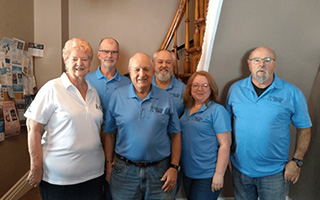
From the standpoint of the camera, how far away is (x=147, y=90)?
1.41 meters

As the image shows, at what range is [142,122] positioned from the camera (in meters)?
1.31

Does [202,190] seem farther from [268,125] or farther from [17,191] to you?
[17,191]

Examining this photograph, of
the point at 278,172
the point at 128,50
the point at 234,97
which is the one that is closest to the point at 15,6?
the point at 128,50

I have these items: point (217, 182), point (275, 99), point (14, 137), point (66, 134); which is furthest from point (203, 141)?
point (14, 137)

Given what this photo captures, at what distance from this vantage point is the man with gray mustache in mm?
1633

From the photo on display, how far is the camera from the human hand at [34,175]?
48.6 inches

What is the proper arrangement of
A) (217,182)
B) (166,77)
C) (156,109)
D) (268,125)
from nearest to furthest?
(156,109) → (217,182) → (268,125) → (166,77)

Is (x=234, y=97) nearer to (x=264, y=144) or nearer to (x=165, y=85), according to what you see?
(x=264, y=144)

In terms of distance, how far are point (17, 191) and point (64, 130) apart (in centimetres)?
181

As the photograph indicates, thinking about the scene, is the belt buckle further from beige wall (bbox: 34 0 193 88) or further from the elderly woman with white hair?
beige wall (bbox: 34 0 193 88)

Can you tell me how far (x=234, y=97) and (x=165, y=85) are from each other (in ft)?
2.06

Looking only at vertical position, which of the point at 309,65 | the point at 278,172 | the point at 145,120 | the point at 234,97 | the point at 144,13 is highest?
the point at 144,13

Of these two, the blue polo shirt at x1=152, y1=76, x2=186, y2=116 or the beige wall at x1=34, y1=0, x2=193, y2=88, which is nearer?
the blue polo shirt at x1=152, y1=76, x2=186, y2=116

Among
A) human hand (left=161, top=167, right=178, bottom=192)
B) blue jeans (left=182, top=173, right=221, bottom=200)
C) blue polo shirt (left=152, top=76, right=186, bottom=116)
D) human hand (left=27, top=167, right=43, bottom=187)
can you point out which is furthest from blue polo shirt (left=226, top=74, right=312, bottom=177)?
human hand (left=27, top=167, right=43, bottom=187)
